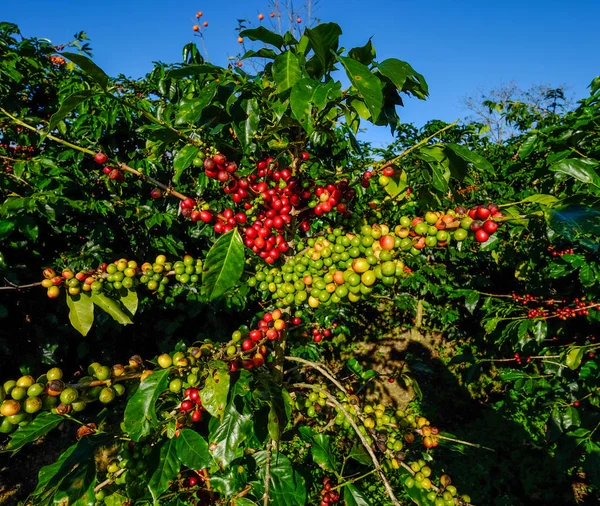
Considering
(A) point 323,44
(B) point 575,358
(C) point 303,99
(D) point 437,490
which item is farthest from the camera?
(B) point 575,358

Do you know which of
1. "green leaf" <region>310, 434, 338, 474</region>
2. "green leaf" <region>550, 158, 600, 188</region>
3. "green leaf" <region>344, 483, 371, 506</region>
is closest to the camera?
"green leaf" <region>550, 158, 600, 188</region>

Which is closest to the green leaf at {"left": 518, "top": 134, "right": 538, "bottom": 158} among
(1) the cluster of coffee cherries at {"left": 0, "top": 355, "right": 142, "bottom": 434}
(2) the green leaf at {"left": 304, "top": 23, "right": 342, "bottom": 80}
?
(2) the green leaf at {"left": 304, "top": 23, "right": 342, "bottom": 80}

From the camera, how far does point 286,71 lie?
1014 mm

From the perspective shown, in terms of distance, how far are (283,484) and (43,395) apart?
39.7 inches

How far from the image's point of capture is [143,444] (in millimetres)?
1333

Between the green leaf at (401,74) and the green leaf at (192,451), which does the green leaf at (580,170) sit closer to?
the green leaf at (401,74)

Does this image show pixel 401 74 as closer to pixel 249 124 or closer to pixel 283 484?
pixel 249 124

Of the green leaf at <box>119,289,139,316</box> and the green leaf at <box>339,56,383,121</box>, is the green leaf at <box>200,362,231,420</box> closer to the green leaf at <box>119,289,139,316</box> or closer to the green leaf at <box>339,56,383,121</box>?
the green leaf at <box>119,289,139,316</box>

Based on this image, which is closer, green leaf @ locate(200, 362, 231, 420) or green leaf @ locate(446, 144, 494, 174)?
green leaf @ locate(200, 362, 231, 420)

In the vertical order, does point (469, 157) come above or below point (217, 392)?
above

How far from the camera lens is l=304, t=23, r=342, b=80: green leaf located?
978mm

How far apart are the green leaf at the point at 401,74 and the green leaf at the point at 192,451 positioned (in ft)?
4.21

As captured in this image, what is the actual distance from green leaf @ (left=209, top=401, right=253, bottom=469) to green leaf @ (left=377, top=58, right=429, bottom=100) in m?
1.12

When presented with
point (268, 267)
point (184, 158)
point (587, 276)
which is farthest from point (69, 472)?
point (587, 276)
